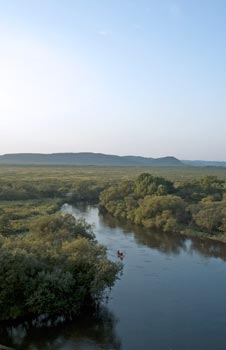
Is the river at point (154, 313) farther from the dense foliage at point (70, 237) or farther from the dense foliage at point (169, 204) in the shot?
the dense foliage at point (169, 204)

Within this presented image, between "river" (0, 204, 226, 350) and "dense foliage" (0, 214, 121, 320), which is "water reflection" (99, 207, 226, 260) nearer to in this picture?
"river" (0, 204, 226, 350)

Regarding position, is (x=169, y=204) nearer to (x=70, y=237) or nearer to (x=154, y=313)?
(x=70, y=237)

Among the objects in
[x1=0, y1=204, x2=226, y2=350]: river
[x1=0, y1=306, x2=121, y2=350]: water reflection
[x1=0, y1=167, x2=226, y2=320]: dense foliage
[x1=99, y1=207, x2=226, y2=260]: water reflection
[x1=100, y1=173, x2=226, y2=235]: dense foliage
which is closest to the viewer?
[x1=0, y1=306, x2=121, y2=350]: water reflection

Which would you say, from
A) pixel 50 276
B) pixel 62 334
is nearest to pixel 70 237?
pixel 50 276

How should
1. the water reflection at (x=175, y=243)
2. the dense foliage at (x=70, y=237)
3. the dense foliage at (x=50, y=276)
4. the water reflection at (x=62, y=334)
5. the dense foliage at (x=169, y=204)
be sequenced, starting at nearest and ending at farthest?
the water reflection at (x=62, y=334), the dense foliage at (x=50, y=276), the dense foliage at (x=70, y=237), the water reflection at (x=175, y=243), the dense foliage at (x=169, y=204)

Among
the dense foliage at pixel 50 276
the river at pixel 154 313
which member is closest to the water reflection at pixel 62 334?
the river at pixel 154 313

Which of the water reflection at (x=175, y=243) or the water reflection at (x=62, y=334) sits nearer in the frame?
the water reflection at (x=62, y=334)

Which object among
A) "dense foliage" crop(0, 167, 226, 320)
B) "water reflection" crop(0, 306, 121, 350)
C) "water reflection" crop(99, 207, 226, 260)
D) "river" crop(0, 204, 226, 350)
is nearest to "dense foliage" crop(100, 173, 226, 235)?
"dense foliage" crop(0, 167, 226, 320)
